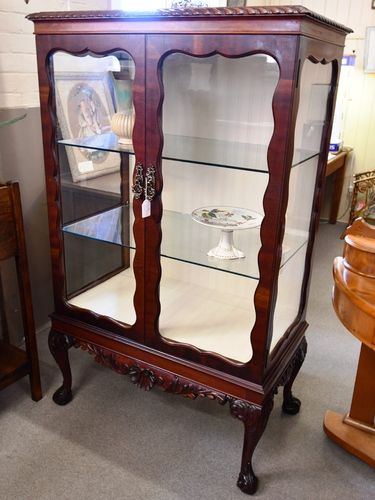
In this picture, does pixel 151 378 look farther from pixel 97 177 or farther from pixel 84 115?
pixel 84 115

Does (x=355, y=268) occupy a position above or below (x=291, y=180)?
below

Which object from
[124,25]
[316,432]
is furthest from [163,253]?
[316,432]

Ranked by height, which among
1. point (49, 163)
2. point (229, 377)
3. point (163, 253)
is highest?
point (49, 163)

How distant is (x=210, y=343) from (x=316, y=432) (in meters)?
0.66

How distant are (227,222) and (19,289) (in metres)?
0.84

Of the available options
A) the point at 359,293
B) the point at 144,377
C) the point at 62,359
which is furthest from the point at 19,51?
the point at 359,293

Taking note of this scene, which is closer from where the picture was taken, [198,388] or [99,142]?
[198,388]

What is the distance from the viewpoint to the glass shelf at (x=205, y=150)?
4.54 ft

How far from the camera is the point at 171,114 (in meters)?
1.50

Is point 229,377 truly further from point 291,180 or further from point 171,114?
point 171,114

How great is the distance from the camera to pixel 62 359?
5.93 ft

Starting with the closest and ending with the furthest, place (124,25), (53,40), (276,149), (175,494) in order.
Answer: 1. (276,149)
2. (124,25)
3. (53,40)
4. (175,494)

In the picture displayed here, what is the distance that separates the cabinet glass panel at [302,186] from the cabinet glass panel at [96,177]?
0.50 meters

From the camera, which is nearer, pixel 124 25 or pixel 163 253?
pixel 124 25
